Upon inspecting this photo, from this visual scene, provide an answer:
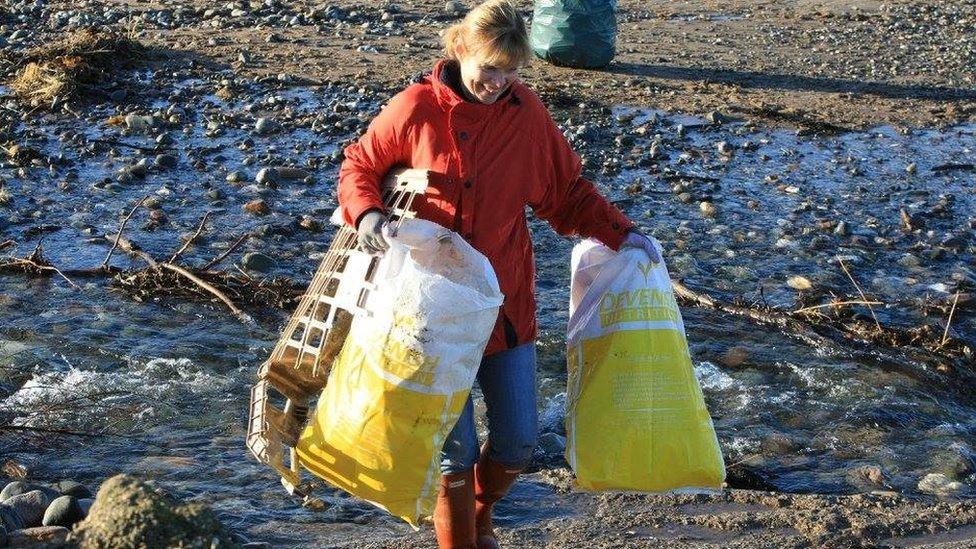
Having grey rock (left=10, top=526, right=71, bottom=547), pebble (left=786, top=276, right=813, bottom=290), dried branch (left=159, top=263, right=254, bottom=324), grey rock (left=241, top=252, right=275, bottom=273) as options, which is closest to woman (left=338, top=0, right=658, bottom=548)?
grey rock (left=10, top=526, right=71, bottom=547)

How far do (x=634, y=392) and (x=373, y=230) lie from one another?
986mm

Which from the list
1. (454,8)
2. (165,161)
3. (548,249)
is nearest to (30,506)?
(548,249)

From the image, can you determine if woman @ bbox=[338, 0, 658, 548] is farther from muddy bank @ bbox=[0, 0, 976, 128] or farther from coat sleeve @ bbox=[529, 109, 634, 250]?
muddy bank @ bbox=[0, 0, 976, 128]

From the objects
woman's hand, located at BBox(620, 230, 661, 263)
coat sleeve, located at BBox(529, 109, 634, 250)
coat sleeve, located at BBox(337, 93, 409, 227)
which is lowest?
woman's hand, located at BBox(620, 230, 661, 263)

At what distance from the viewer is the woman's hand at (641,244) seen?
3.90m

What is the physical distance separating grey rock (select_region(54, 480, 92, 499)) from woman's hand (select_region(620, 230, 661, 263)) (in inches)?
78.2

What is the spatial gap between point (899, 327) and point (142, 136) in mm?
5603

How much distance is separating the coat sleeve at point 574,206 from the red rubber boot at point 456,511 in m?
0.81

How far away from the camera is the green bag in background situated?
11305 millimetres

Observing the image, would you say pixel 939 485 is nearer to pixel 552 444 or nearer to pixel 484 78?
pixel 552 444

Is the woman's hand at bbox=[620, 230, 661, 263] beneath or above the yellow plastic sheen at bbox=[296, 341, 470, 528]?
above

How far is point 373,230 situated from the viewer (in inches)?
133

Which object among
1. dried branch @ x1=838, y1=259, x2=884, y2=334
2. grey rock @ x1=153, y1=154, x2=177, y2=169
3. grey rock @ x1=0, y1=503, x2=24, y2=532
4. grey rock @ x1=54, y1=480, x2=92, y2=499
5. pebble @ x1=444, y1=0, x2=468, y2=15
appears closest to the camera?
grey rock @ x1=0, y1=503, x2=24, y2=532

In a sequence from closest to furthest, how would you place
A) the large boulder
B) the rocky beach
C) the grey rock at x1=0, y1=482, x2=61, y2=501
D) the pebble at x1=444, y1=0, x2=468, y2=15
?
1. the large boulder
2. the grey rock at x1=0, y1=482, x2=61, y2=501
3. the rocky beach
4. the pebble at x1=444, y1=0, x2=468, y2=15
